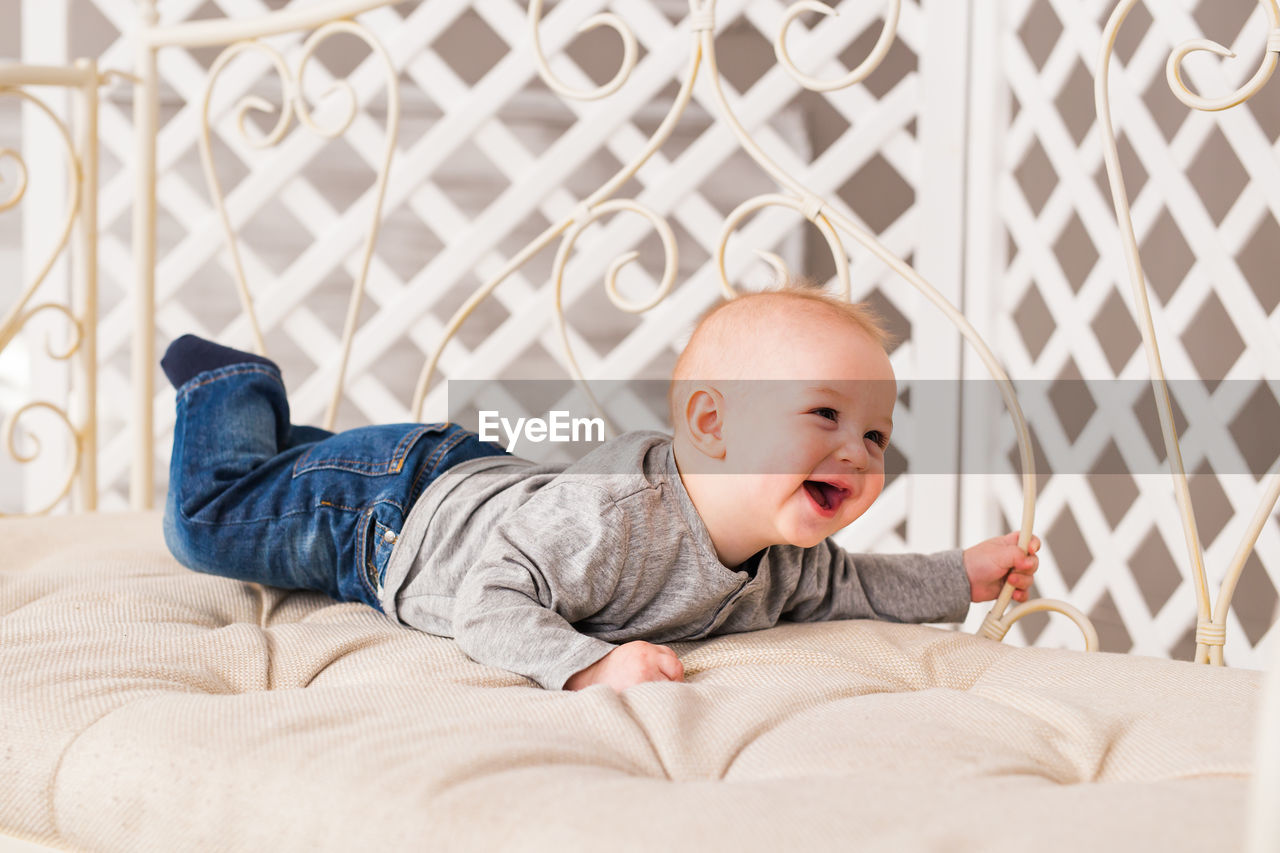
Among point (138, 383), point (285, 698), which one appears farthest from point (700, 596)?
point (138, 383)

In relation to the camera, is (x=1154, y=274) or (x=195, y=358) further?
(x=1154, y=274)

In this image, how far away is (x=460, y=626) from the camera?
72cm

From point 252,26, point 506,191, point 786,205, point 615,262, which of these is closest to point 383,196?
point 252,26

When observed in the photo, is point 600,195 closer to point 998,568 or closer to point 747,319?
point 747,319

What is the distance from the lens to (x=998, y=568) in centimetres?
89

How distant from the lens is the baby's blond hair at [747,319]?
2.53 ft

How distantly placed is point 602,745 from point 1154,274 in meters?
1.78

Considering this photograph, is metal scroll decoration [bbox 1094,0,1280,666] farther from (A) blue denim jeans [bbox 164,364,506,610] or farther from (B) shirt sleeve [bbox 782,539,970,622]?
(A) blue denim jeans [bbox 164,364,506,610]

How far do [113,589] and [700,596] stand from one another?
44 cm

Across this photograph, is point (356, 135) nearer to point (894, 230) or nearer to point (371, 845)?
point (894, 230)

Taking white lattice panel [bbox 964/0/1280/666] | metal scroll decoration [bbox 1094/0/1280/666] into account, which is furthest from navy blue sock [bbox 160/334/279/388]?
white lattice panel [bbox 964/0/1280/666]

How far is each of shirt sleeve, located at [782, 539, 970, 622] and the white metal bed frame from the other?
0.13 feet

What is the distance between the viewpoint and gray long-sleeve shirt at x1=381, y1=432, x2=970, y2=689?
708mm

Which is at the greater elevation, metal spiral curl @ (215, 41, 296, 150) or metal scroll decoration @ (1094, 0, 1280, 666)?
metal spiral curl @ (215, 41, 296, 150)
